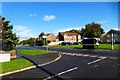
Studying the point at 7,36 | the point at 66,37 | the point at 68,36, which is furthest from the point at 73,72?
the point at 68,36

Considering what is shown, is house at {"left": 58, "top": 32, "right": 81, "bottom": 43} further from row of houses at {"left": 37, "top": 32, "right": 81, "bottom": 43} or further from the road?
the road

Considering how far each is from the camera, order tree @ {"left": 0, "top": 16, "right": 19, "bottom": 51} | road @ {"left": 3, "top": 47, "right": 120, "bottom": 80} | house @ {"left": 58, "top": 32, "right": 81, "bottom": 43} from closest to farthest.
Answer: road @ {"left": 3, "top": 47, "right": 120, "bottom": 80}
tree @ {"left": 0, "top": 16, "right": 19, "bottom": 51}
house @ {"left": 58, "top": 32, "right": 81, "bottom": 43}

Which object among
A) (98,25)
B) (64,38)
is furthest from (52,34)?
(98,25)

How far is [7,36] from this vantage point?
28.4 metres

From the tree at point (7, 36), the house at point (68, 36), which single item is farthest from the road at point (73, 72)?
the house at point (68, 36)

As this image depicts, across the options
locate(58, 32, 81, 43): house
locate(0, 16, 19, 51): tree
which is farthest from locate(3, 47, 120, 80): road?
locate(58, 32, 81, 43): house

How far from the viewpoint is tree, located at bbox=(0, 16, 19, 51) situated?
28.0 m

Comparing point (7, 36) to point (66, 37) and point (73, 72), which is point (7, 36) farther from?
point (66, 37)

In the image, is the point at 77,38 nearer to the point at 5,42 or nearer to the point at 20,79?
the point at 5,42

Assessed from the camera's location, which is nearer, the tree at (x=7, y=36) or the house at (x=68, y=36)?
the tree at (x=7, y=36)

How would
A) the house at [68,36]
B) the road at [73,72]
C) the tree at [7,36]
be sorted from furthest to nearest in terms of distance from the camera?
the house at [68,36] → the tree at [7,36] → the road at [73,72]

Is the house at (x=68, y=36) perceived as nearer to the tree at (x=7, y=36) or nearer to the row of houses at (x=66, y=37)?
the row of houses at (x=66, y=37)

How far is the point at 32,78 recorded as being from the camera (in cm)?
1316

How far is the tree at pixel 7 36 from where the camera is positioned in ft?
91.7
